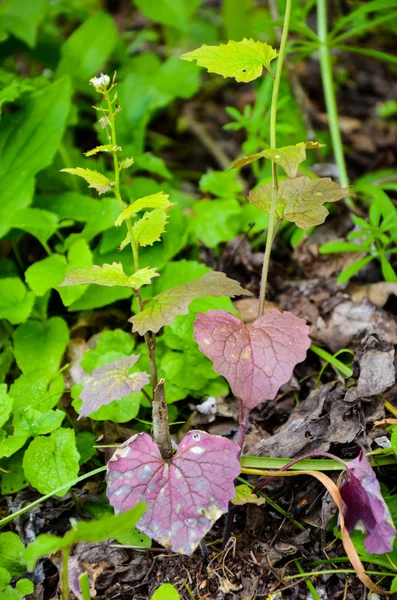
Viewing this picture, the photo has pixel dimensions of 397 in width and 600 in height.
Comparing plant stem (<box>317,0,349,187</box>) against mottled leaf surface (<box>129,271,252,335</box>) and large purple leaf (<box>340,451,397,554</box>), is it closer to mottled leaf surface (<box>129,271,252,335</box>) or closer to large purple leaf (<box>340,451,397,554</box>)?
mottled leaf surface (<box>129,271,252,335</box>)

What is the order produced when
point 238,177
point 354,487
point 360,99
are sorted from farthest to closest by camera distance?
point 360,99, point 238,177, point 354,487

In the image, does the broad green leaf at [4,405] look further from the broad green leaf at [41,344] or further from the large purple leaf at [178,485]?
the large purple leaf at [178,485]

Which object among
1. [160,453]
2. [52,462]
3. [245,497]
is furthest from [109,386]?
[245,497]

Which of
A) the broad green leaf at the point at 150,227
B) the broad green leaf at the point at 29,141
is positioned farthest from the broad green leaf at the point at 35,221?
the broad green leaf at the point at 150,227

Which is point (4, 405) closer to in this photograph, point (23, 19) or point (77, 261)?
point (77, 261)

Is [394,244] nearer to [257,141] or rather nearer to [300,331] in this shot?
[257,141]

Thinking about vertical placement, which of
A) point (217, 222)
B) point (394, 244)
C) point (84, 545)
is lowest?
point (84, 545)

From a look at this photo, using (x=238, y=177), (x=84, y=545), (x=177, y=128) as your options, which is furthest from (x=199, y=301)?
(x=177, y=128)
